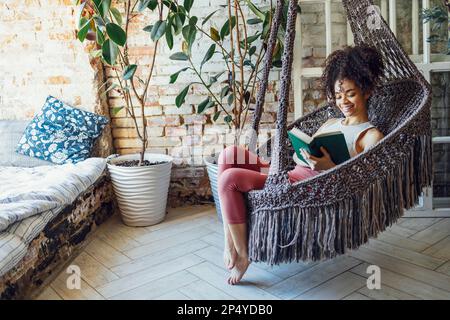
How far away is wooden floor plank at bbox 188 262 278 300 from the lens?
70.2 inches

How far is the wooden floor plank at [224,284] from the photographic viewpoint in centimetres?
178

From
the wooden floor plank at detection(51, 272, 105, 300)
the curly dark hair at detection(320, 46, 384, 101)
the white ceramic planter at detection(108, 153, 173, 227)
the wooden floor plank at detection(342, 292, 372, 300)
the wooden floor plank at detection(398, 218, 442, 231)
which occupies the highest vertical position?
the curly dark hair at detection(320, 46, 384, 101)

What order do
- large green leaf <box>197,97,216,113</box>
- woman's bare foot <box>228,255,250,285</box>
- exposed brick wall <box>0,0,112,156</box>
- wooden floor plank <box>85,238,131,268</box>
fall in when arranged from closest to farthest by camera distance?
1. woman's bare foot <box>228,255,250,285</box>
2. wooden floor plank <box>85,238,131,268</box>
3. large green leaf <box>197,97,216,113</box>
4. exposed brick wall <box>0,0,112,156</box>

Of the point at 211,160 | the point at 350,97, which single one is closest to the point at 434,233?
the point at 350,97

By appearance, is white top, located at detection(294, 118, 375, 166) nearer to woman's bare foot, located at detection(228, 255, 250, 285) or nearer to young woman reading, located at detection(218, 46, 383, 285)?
young woman reading, located at detection(218, 46, 383, 285)

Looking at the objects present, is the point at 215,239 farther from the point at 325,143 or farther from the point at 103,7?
the point at 103,7

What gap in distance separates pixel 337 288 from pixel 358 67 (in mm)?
898

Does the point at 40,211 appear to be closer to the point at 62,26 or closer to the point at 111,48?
the point at 111,48

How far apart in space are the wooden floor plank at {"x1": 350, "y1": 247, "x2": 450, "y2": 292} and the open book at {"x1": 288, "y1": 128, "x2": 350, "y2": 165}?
0.56 meters

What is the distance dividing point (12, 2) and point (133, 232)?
1.60 meters

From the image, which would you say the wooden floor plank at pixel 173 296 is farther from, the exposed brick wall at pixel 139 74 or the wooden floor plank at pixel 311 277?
the exposed brick wall at pixel 139 74

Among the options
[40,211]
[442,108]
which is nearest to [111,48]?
[40,211]

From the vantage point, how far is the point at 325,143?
1.76 metres

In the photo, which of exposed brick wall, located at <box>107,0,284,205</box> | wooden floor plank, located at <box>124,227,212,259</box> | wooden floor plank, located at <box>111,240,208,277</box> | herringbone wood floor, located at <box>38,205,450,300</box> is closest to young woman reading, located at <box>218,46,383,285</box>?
herringbone wood floor, located at <box>38,205,450,300</box>
